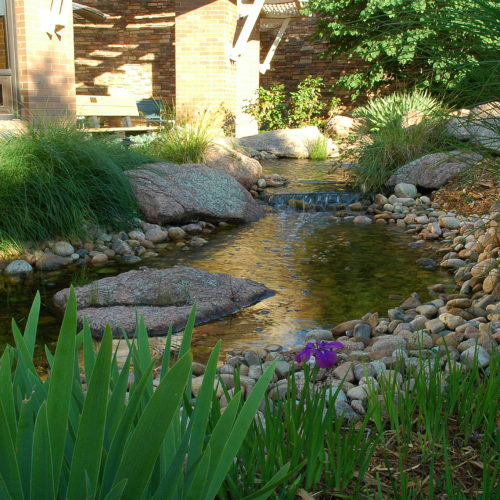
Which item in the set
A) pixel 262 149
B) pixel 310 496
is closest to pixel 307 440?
pixel 310 496

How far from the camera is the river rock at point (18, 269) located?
443 cm

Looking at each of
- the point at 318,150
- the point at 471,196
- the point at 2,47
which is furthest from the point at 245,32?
the point at 471,196

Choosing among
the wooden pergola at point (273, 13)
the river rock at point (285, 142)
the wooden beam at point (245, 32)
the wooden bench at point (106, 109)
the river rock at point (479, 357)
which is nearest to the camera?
the river rock at point (479, 357)

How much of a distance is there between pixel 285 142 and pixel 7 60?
5.34 m

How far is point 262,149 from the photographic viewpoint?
11461 millimetres

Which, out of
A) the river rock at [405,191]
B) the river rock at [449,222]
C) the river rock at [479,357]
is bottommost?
the river rock at [449,222]

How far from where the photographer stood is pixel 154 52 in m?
16.2

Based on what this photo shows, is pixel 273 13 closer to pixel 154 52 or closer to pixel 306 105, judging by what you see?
pixel 306 105

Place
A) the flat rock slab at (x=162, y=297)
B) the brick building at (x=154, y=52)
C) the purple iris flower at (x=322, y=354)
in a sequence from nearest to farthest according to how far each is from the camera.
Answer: the purple iris flower at (x=322, y=354), the flat rock slab at (x=162, y=297), the brick building at (x=154, y=52)

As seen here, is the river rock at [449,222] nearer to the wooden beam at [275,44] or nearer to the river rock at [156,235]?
the river rock at [156,235]

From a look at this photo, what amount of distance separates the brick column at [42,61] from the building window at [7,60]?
10 centimetres

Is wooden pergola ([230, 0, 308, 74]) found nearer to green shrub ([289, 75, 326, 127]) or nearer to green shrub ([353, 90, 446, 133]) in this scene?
green shrub ([289, 75, 326, 127])

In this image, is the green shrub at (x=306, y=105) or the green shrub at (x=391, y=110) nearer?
the green shrub at (x=391, y=110)

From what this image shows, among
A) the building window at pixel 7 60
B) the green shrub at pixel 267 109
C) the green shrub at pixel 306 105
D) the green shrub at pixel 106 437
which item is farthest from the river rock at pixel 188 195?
the green shrub at pixel 306 105
